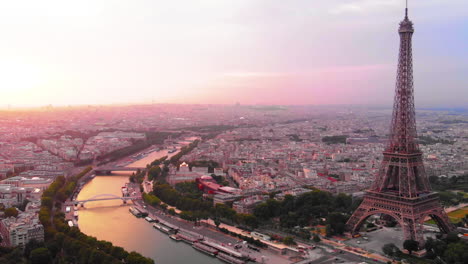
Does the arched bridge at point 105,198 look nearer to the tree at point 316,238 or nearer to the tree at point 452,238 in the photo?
the tree at point 316,238

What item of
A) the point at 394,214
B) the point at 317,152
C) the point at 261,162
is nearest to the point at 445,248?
the point at 394,214

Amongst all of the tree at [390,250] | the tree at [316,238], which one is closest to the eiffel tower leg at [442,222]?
the tree at [390,250]

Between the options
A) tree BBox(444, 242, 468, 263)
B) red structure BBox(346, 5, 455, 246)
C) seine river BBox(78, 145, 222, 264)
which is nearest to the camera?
tree BBox(444, 242, 468, 263)

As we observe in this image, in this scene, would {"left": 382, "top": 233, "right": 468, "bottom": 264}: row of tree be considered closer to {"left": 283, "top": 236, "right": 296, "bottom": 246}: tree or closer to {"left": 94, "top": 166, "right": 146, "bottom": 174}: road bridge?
{"left": 283, "top": 236, "right": 296, "bottom": 246}: tree

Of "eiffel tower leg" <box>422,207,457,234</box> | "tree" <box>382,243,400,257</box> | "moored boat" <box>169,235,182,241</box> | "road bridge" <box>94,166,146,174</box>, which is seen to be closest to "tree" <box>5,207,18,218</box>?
"moored boat" <box>169,235,182,241</box>

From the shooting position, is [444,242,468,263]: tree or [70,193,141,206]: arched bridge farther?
[70,193,141,206]: arched bridge

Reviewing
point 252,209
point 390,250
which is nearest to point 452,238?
point 390,250
